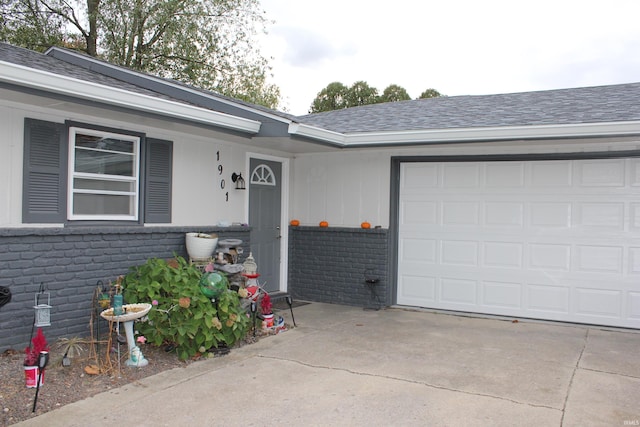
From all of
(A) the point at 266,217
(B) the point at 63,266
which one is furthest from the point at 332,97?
(B) the point at 63,266

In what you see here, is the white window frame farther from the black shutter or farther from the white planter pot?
the white planter pot

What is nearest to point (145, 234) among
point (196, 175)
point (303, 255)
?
point (196, 175)

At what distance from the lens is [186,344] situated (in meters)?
4.95

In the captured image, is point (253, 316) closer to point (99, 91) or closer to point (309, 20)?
point (99, 91)

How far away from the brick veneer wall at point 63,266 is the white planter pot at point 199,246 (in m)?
0.32

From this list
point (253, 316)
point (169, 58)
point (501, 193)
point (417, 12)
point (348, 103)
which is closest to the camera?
point (253, 316)

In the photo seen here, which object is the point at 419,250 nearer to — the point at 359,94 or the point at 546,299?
the point at 546,299

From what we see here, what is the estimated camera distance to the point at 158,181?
6336mm

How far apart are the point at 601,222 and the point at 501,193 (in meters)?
1.25

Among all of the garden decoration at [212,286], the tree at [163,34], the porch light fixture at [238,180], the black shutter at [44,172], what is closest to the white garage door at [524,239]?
the porch light fixture at [238,180]

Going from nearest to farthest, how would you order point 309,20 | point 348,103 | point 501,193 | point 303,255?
1. point 501,193
2. point 303,255
3. point 309,20
4. point 348,103

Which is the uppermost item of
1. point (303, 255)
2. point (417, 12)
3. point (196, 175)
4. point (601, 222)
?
point (417, 12)

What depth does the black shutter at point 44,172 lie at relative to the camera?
503 centimetres

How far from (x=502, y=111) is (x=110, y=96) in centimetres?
527
